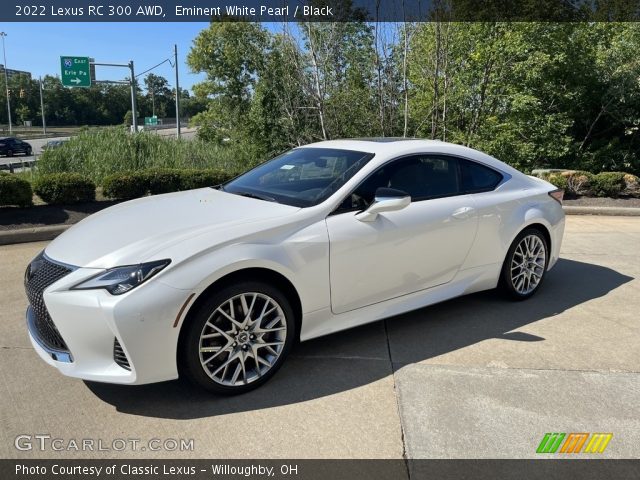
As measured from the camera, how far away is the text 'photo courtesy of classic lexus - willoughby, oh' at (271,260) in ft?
9.07

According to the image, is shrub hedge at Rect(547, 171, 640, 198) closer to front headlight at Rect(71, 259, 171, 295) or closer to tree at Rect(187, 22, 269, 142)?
front headlight at Rect(71, 259, 171, 295)

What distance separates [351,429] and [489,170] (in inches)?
109

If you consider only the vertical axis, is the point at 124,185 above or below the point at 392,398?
above

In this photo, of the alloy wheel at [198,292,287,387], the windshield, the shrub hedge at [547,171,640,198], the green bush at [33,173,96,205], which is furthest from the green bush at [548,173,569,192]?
the alloy wheel at [198,292,287,387]

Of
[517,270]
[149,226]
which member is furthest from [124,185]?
[517,270]

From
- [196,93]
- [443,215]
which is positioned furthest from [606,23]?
[196,93]

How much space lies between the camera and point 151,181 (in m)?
8.78

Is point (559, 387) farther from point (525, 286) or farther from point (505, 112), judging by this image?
point (505, 112)

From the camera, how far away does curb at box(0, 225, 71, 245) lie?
687 cm

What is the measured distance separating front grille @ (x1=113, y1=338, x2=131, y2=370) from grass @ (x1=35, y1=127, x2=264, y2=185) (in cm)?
854

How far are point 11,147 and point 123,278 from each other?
147 ft

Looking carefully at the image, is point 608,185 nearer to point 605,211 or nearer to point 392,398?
point 605,211

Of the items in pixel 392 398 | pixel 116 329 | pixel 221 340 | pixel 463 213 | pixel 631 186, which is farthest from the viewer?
pixel 631 186

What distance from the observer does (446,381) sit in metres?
3.32
